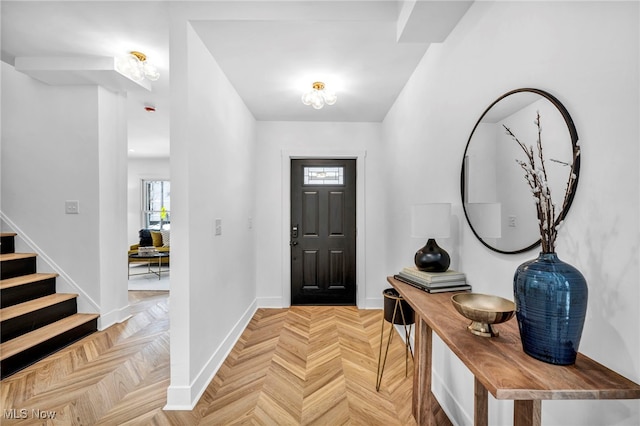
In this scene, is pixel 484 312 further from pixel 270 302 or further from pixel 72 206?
pixel 72 206

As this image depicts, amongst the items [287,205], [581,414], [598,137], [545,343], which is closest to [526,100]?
[598,137]

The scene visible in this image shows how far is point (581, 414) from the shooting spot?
2.99 ft

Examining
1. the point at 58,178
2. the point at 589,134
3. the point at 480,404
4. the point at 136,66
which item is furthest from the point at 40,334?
the point at 589,134

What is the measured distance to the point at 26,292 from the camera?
272 centimetres

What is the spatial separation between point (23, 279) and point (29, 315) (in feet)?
1.53

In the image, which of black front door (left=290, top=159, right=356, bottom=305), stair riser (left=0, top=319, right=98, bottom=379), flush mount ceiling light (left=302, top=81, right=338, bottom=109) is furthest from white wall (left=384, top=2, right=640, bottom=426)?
stair riser (left=0, top=319, right=98, bottom=379)

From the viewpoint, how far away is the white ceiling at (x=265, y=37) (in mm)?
1833

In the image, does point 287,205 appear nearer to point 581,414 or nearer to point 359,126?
point 359,126

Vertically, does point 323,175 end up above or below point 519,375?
above

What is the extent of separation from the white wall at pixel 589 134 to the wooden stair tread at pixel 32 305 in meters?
3.40

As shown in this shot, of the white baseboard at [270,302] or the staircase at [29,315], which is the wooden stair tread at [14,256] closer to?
the staircase at [29,315]

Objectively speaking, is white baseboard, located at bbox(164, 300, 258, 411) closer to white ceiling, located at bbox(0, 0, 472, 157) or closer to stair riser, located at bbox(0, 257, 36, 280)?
stair riser, located at bbox(0, 257, 36, 280)

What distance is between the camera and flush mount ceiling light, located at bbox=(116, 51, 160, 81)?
7.54 feet

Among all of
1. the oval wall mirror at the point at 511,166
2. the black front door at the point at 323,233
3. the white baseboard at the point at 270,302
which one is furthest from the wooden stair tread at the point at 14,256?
the oval wall mirror at the point at 511,166
